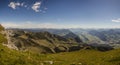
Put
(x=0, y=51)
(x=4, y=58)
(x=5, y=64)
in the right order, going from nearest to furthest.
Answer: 1. (x=5, y=64)
2. (x=4, y=58)
3. (x=0, y=51)

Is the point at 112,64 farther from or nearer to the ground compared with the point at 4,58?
nearer to the ground

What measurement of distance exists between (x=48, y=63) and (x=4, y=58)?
7.35 m

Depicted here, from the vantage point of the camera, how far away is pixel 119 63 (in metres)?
29.9

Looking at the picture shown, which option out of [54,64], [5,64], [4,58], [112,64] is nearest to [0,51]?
[4,58]

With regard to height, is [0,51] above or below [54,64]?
above

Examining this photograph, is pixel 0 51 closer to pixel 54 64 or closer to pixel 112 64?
pixel 54 64

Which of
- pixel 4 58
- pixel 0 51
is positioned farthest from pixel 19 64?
pixel 0 51

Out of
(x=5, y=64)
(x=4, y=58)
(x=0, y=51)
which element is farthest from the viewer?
(x=0, y=51)

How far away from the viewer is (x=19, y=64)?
2412 centimetres

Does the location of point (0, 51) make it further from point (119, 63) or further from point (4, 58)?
point (119, 63)

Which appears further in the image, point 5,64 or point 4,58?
point 4,58

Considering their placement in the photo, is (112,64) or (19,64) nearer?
(19,64)

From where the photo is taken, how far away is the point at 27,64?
80.8ft

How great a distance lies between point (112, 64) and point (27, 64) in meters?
14.1
